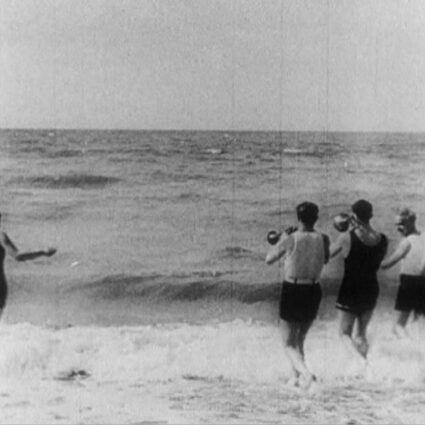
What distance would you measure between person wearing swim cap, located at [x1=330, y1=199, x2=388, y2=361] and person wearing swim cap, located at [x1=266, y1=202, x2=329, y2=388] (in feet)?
0.21

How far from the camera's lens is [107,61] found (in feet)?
7.90

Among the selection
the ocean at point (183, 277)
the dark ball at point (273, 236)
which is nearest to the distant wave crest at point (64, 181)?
the ocean at point (183, 277)

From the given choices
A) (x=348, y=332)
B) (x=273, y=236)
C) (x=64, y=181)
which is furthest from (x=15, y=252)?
(x=348, y=332)

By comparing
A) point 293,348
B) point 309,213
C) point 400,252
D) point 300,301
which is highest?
point 309,213

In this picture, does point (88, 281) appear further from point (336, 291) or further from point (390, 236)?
point (390, 236)

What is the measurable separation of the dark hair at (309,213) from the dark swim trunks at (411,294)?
31 centimetres

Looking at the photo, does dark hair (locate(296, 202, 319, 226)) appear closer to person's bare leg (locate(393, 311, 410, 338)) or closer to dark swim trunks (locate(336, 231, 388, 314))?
dark swim trunks (locate(336, 231, 388, 314))

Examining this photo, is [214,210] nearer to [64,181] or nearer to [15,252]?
[64,181]

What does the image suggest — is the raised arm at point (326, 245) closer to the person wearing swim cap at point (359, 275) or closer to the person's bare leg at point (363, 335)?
the person wearing swim cap at point (359, 275)

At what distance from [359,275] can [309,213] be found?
0.23m

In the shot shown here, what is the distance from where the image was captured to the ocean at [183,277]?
2.37 meters

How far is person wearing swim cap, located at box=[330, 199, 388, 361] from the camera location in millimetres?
2436

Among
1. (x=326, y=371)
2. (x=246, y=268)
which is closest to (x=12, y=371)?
(x=246, y=268)

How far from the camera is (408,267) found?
8.08ft
